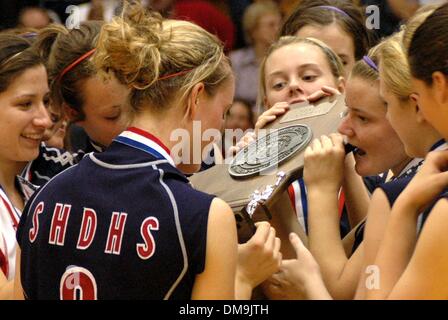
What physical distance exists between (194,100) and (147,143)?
6.4 inches

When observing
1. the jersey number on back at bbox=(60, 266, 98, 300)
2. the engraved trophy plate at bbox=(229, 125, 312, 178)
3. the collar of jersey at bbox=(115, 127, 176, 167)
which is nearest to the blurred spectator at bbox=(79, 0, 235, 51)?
the engraved trophy plate at bbox=(229, 125, 312, 178)

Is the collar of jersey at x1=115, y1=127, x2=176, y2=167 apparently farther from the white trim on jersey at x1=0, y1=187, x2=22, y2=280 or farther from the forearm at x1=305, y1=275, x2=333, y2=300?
the white trim on jersey at x1=0, y1=187, x2=22, y2=280

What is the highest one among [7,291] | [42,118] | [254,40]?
[254,40]

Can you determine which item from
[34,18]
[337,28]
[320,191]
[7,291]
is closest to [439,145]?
[320,191]

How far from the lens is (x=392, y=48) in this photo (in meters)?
2.49

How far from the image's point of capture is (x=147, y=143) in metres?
2.27

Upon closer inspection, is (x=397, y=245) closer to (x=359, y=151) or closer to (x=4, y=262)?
(x=359, y=151)

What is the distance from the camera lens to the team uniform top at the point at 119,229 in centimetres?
214

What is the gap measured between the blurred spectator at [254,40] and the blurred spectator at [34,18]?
1.28 metres

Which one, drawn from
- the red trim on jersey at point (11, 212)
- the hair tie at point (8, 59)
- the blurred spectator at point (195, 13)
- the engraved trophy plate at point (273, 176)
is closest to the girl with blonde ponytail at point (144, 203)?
the engraved trophy plate at point (273, 176)

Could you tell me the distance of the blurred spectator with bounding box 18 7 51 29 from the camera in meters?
6.37
